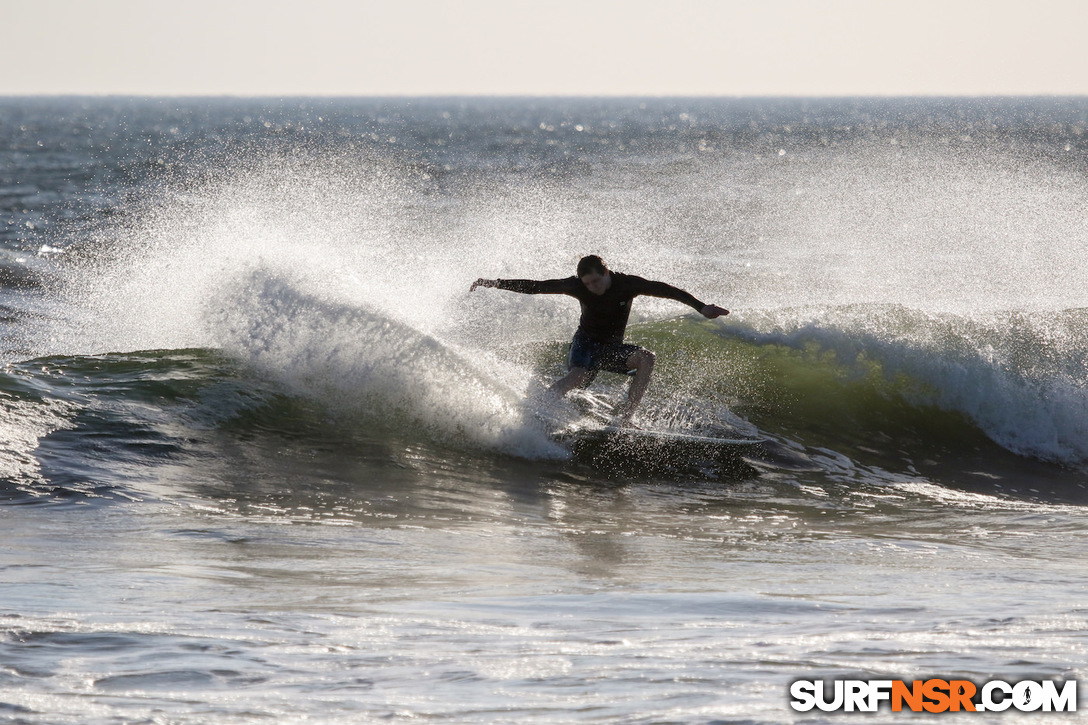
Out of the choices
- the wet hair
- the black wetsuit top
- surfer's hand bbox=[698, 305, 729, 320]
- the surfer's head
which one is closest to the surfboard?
the black wetsuit top

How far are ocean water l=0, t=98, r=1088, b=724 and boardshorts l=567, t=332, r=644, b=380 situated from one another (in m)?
0.62

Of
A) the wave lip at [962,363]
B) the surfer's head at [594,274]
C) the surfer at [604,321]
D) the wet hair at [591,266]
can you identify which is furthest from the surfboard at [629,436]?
the wave lip at [962,363]

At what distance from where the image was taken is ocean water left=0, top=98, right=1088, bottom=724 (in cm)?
384

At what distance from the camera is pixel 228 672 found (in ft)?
12.4

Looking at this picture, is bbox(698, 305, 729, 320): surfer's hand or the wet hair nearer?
bbox(698, 305, 729, 320): surfer's hand

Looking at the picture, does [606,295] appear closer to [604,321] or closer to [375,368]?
[604,321]

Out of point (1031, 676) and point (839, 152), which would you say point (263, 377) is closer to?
point (1031, 676)

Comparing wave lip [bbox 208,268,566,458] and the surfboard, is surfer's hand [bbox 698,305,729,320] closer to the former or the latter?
the surfboard

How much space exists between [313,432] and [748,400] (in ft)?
14.0

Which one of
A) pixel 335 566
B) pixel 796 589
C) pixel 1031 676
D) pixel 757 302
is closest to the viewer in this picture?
pixel 1031 676

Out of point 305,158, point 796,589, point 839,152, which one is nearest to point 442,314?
point 796,589

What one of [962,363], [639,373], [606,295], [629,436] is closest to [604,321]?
[606,295]

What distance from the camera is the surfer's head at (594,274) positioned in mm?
8234

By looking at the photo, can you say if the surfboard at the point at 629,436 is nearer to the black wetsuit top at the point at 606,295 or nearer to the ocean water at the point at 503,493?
the ocean water at the point at 503,493
